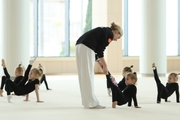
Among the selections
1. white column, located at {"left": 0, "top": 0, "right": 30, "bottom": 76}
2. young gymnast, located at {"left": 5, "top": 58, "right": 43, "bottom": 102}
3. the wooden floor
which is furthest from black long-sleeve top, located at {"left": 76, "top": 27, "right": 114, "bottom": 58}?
white column, located at {"left": 0, "top": 0, "right": 30, "bottom": 76}

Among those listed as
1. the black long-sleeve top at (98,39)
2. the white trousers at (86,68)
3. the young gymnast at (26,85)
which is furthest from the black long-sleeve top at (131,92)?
the young gymnast at (26,85)

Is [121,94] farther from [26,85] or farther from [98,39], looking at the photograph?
[26,85]

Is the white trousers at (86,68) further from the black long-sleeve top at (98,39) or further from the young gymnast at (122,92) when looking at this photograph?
the young gymnast at (122,92)

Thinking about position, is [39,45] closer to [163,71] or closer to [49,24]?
[49,24]

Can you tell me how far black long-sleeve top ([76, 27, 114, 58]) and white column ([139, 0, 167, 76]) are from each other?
10.1 m

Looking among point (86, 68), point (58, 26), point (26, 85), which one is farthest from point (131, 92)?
point (58, 26)

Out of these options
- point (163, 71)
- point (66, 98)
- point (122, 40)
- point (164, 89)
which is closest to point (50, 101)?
point (66, 98)

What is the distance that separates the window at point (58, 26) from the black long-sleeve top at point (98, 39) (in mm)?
13384

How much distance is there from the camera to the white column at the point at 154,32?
17828mm

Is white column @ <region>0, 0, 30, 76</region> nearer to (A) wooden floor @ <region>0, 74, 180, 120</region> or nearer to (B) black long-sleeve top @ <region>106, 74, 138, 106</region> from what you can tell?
(A) wooden floor @ <region>0, 74, 180, 120</region>

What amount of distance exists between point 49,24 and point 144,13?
5.73m

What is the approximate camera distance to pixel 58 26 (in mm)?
21672

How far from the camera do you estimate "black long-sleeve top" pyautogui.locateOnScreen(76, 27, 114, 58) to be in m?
7.94

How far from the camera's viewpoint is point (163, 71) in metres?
18.0
